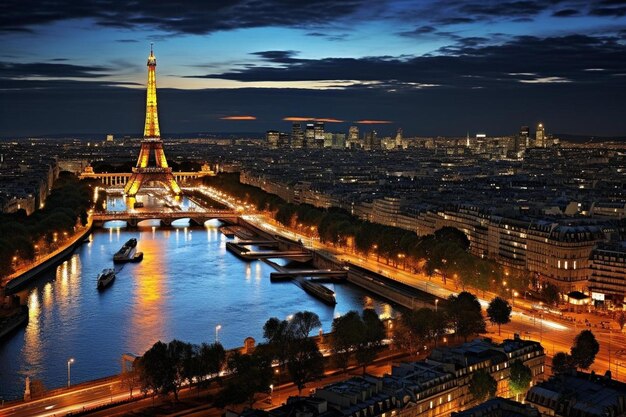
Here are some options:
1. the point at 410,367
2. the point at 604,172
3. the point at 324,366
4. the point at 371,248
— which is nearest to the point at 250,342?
the point at 324,366

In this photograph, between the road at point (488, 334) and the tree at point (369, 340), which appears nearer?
the road at point (488, 334)

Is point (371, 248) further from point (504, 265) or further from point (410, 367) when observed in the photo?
point (410, 367)

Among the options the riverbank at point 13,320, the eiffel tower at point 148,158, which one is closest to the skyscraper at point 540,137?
the eiffel tower at point 148,158

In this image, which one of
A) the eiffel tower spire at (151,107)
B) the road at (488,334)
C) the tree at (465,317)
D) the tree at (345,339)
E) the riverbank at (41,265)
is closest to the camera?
the road at (488,334)

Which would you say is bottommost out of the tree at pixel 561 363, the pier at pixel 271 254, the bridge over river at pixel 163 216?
the bridge over river at pixel 163 216

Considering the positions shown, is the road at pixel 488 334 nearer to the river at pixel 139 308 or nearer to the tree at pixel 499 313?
the tree at pixel 499 313

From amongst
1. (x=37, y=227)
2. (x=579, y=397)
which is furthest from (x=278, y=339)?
(x=37, y=227)

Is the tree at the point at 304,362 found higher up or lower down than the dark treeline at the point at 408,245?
higher up

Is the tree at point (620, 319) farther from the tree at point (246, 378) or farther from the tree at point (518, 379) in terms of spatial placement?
the tree at point (246, 378)

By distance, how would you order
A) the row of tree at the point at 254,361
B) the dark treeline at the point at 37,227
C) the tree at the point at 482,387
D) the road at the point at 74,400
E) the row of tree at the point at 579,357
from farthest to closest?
1. the dark treeline at the point at 37,227
2. the row of tree at the point at 579,357
3. the row of tree at the point at 254,361
4. the road at the point at 74,400
5. the tree at the point at 482,387
